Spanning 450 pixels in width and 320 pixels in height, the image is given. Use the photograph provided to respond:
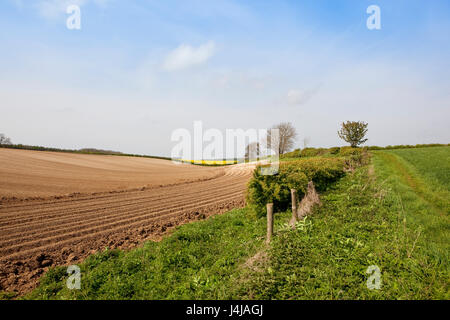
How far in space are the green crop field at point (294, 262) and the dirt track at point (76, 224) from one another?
1141 millimetres

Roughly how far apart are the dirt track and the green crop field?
1.14 meters

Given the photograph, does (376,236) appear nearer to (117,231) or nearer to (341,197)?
(341,197)

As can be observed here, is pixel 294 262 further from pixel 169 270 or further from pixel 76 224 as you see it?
pixel 76 224

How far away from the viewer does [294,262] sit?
5.09 metres

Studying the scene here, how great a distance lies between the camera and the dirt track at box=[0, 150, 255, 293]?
21.2 feet

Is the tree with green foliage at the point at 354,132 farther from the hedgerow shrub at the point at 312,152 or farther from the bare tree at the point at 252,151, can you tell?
the bare tree at the point at 252,151

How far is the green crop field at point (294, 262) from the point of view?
4266mm

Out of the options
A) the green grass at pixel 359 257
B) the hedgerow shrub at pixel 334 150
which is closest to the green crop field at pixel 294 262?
the green grass at pixel 359 257
